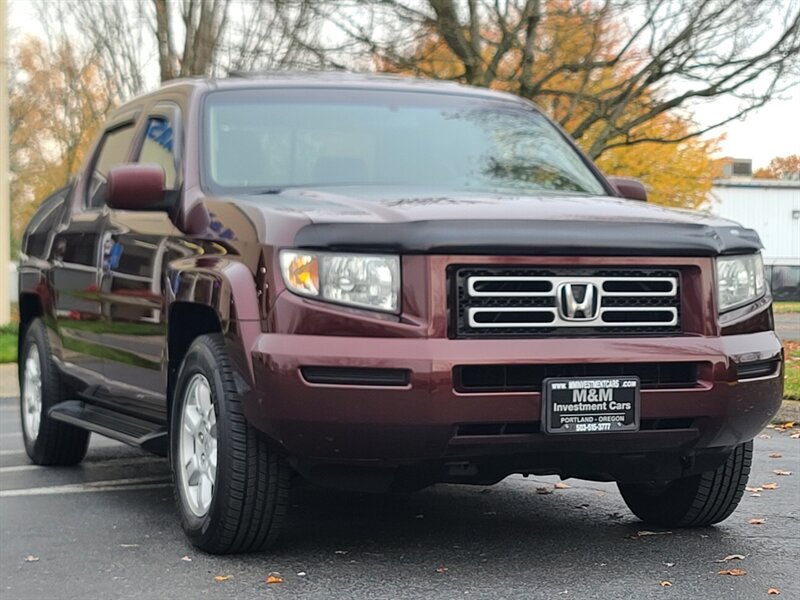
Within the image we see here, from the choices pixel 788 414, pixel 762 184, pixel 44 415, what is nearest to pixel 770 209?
pixel 762 184

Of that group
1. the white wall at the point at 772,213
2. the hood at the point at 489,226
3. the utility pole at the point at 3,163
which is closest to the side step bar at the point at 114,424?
the hood at the point at 489,226

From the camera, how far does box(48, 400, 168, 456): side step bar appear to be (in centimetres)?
571

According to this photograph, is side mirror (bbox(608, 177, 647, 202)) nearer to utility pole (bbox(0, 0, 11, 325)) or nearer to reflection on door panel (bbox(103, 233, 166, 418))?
reflection on door panel (bbox(103, 233, 166, 418))

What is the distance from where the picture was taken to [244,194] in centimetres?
541

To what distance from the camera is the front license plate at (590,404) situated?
451 centimetres

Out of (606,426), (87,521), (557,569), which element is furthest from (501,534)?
(87,521)

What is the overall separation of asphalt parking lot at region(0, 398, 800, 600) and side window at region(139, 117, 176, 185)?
1.47 m

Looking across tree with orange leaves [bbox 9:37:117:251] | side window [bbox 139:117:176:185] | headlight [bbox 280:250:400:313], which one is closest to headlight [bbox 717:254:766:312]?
headlight [bbox 280:250:400:313]

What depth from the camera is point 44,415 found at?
729 centimetres

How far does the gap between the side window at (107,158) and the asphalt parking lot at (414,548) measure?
145cm

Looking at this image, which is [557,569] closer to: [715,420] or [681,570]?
[681,570]

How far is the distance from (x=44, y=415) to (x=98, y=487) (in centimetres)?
70

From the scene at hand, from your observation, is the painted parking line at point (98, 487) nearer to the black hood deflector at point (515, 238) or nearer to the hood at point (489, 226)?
the hood at point (489, 226)

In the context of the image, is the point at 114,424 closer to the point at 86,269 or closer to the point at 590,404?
the point at 86,269
